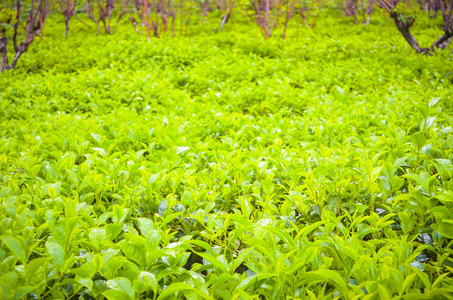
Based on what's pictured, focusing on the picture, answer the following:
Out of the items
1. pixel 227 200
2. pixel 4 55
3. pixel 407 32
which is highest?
pixel 407 32

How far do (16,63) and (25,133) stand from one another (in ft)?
15.8

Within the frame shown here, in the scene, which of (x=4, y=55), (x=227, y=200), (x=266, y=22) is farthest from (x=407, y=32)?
(x=4, y=55)

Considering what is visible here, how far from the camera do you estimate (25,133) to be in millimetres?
2943

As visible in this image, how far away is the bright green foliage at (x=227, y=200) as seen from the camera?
42.4 inches

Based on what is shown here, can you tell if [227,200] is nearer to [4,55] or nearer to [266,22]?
[4,55]

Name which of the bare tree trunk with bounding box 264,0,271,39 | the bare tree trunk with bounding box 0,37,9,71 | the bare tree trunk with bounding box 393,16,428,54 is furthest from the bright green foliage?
the bare tree trunk with bounding box 264,0,271,39

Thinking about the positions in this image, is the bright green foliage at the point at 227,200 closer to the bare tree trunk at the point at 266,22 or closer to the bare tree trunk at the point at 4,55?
the bare tree trunk at the point at 4,55

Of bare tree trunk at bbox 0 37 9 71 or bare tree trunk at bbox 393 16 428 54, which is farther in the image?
bare tree trunk at bbox 393 16 428 54

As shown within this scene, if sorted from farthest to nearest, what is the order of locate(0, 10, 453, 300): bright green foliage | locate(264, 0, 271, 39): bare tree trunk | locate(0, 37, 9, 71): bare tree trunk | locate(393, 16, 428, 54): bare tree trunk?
1. locate(264, 0, 271, 39): bare tree trunk
2. locate(393, 16, 428, 54): bare tree trunk
3. locate(0, 37, 9, 71): bare tree trunk
4. locate(0, 10, 453, 300): bright green foliage

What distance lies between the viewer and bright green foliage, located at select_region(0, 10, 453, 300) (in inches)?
42.4

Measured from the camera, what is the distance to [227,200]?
1793mm

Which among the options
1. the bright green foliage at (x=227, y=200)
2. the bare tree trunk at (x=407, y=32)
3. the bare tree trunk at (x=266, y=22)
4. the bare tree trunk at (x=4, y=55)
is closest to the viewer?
the bright green foliage at (x=227, y=200)

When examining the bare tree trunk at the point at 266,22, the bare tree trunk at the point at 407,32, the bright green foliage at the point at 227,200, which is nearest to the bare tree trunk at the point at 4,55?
the bright green foliage at the point at 227,200

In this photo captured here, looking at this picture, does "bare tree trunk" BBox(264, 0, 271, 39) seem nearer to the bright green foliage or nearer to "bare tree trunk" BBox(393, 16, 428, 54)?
"bare tree trunk" BBox(393, 16, 428, 54)
